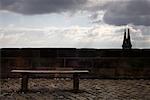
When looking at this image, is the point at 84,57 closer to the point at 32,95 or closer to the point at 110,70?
the point at 110,70

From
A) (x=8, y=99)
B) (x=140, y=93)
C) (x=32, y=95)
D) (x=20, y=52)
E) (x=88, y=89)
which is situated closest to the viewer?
(x=8, y=99)

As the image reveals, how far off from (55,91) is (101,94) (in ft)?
4.46

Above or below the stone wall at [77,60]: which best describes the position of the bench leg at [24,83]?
below

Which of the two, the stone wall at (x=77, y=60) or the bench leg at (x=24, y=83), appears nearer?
the bench leg at (x=24, y=83)

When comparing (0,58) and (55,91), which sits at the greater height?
(0,58)

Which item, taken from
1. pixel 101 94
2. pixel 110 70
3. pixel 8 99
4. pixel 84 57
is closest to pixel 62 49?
pixel 84 57

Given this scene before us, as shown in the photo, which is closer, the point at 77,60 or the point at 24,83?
the point at 24,83

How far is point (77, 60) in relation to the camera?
40.2 ft

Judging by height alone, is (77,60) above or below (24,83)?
above

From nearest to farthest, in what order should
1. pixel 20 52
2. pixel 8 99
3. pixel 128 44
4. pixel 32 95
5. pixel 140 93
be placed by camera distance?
pixel 8 99
pixel 32 95
pixel 140 93
pixel 20 52
pixel 128 44

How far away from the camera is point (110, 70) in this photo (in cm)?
1231

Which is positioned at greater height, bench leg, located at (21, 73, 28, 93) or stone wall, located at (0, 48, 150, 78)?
stone wall, located at (0, 48, 150, 78)

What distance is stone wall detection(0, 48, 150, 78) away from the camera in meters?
12.1

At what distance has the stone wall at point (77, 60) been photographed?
39.8ft
